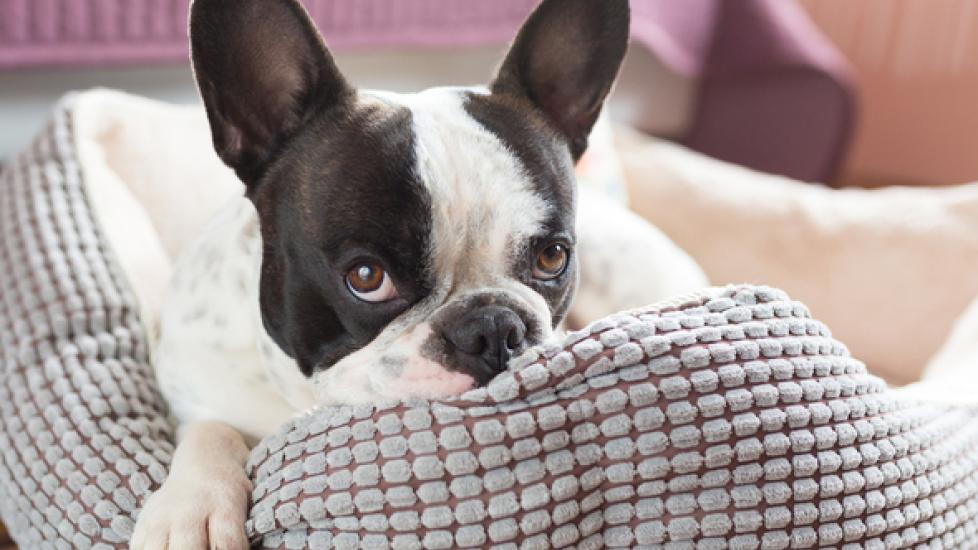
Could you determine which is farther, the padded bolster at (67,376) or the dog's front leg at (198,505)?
the padded bolster at (67,376)

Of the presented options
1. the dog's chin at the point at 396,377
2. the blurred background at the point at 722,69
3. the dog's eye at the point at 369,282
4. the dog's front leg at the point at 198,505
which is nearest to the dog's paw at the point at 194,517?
the dog's front leg at the point at 198,505

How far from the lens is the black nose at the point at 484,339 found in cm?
116

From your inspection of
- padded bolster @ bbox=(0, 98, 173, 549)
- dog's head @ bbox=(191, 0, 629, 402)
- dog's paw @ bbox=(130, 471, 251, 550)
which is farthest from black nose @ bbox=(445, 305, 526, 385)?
padded bolster @ bbox=(0, 98, 173, 549)

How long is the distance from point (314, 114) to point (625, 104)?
7.52 ft


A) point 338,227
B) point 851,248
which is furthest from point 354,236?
point 851,248

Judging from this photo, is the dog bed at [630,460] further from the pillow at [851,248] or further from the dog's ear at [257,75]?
the pillow at [851,248]

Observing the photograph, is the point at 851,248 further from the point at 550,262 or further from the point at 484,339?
the point at 484,339

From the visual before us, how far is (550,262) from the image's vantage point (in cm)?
135

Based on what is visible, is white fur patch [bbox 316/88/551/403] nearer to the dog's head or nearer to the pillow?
the dog's head

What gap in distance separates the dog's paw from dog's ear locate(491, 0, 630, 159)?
0.71 m

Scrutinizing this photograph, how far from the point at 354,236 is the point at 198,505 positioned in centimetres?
36

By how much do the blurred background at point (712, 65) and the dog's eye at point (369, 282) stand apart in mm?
1423

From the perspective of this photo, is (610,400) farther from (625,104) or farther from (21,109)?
(625,104)

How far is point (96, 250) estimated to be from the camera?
67.5 inches
